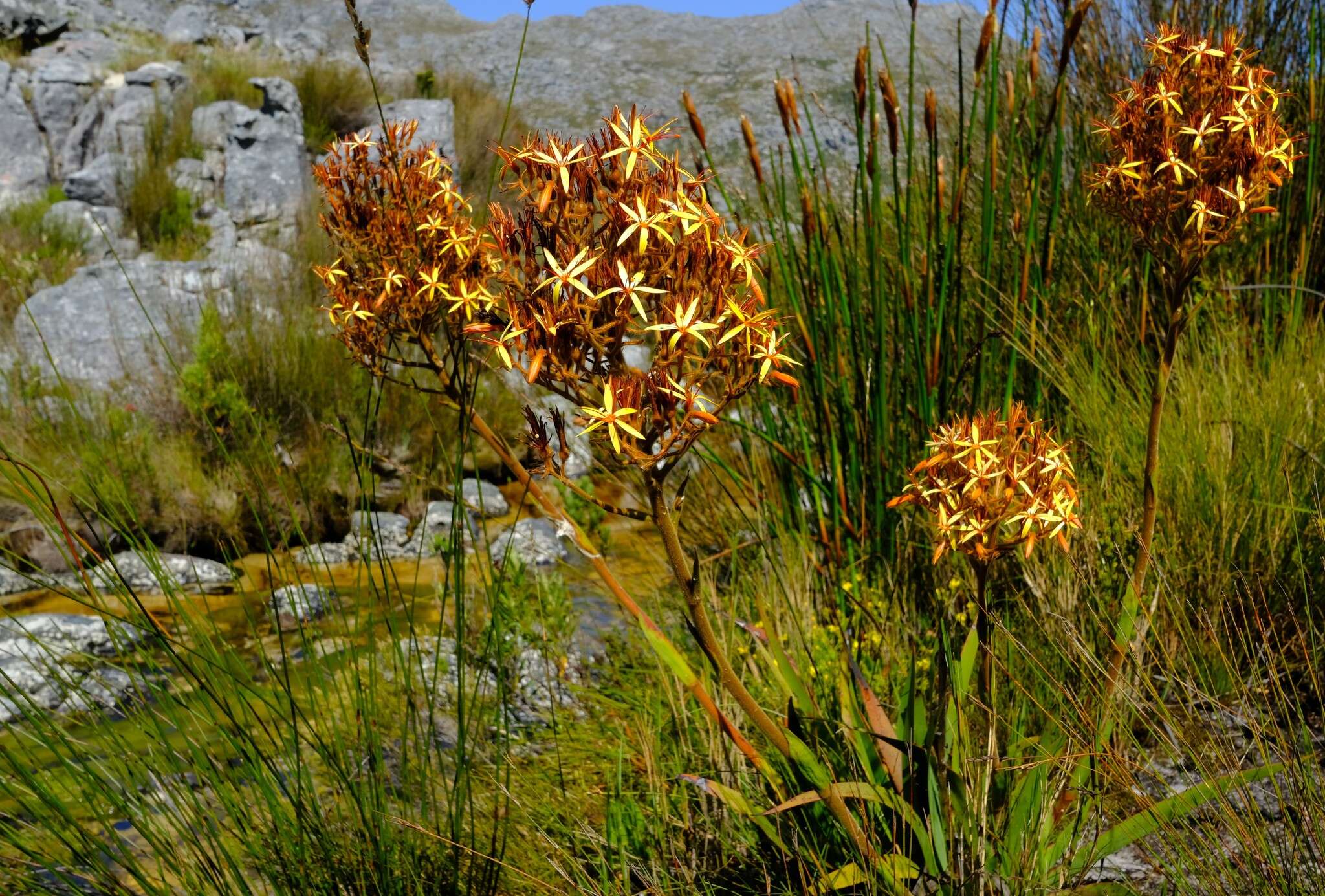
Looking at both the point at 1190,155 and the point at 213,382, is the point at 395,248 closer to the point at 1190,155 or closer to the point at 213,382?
the point at 1190,155

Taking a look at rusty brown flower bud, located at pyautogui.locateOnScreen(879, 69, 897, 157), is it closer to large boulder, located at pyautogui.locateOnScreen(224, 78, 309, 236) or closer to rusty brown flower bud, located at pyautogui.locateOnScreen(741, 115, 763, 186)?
rusty brown flower bud, located at pyautogui.locateOnScreen(741, 115, 763, 186)

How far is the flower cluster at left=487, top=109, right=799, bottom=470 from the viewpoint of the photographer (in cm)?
114

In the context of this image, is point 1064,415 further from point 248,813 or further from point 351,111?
point 351,111

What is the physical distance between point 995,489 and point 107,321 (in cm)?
889

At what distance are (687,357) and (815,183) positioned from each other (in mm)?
1755

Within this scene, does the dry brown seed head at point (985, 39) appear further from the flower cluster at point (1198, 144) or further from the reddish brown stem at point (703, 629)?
the reddish brown stem at point (703, 629)

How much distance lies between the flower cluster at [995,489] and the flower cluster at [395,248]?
0.87 meters

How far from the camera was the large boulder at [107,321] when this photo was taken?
7695 mm

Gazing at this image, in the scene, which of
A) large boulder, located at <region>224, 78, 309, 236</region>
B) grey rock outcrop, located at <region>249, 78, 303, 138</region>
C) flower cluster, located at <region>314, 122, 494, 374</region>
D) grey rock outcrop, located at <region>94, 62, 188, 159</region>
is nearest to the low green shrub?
grey rock outcrop, located at <region>94, 62, 188, 159</region>

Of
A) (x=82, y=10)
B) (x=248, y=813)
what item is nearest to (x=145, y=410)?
(x=248, y=813)

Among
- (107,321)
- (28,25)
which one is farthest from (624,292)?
(28,25)

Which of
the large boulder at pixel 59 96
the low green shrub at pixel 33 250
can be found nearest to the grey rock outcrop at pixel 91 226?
the low green shrub at pixel 33 250

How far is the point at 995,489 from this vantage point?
1363 mm

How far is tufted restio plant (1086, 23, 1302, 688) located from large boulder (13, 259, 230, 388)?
7.30 meters
